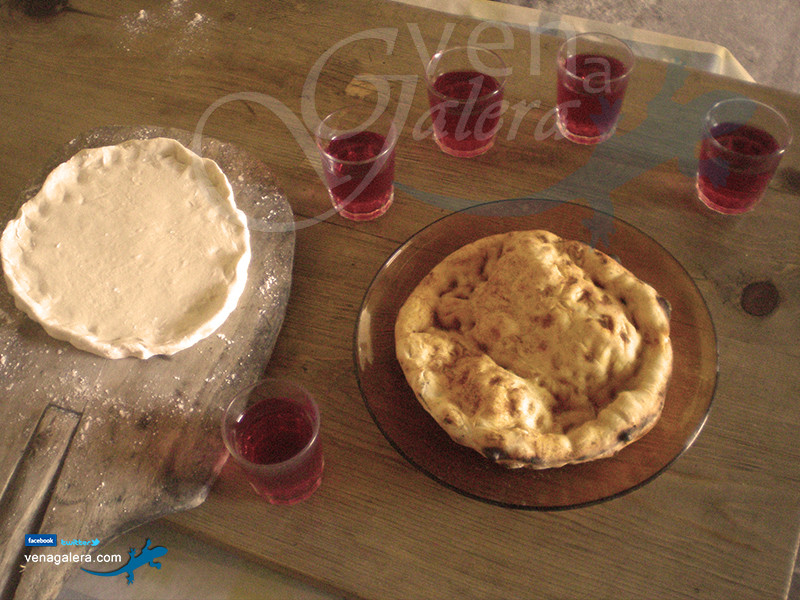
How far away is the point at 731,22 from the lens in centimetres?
296

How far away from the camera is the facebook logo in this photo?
102 cm

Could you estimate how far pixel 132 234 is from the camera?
4.36ft

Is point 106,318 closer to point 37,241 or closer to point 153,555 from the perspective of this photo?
point 37,241

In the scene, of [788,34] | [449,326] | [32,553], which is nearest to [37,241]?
[32,553]

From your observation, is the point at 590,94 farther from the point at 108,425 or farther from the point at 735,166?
the point at 108,425

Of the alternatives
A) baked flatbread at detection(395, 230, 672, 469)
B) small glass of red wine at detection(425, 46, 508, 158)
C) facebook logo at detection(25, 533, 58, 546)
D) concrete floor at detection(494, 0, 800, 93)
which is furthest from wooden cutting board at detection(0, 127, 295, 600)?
concrete floor at detection(494, 0, 800, 93)

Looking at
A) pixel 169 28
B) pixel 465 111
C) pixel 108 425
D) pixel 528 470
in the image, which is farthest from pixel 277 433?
pixel 169 28

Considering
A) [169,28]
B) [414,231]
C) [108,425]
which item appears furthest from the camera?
[169,28]

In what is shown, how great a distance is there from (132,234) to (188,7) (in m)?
0.88

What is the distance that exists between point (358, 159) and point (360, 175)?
79 millimetres

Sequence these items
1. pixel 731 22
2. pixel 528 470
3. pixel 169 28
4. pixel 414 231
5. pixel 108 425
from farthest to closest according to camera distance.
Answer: pixel 731 22 < pixel 169 28 < pixel 414 231 < pixel 108 425 < pixel 528 470

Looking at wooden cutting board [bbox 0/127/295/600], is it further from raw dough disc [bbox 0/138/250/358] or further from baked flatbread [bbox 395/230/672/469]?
baked flatbread [bbox 395/230/672/469]

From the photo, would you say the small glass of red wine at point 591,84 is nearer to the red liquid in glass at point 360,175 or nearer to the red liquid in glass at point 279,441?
the red liquid in glass at point 360,175

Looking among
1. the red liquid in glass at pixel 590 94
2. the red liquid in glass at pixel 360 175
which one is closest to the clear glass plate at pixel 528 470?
the red liquid in glass at pixel 360 175
